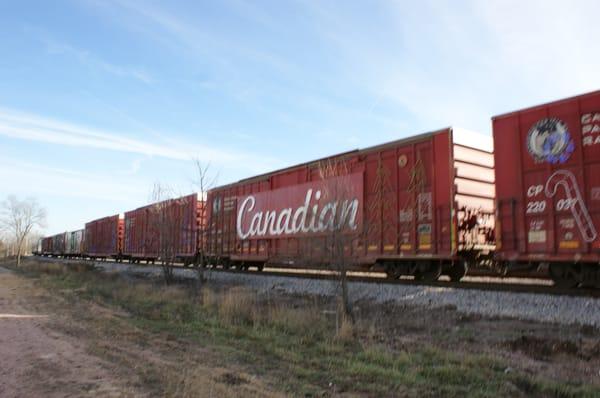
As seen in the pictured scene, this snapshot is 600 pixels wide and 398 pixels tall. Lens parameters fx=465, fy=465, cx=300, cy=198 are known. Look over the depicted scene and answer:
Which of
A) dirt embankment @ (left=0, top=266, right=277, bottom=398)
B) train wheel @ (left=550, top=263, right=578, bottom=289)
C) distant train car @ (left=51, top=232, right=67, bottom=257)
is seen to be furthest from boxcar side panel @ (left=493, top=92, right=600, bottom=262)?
distant train car @ (left=51, top=232, right=67, bottom=257)

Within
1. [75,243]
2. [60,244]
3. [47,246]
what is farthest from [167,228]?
[47,246]

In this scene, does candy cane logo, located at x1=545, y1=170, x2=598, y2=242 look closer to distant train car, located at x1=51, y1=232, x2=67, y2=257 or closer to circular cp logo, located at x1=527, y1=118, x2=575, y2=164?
circular cp logo, located at x1=527, y1=118, x2=575, y2=164

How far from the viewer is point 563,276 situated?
32.9 feet

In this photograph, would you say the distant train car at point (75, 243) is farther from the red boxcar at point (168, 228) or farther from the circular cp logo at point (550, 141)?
the circular cp logo at point (550, 141)

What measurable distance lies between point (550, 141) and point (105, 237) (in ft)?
132

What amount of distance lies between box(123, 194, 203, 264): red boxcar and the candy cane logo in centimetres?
1341

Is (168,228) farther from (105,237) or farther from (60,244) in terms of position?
(60,244)

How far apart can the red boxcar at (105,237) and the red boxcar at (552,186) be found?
34329 millimetres

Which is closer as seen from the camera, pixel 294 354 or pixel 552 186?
pixel 294 354

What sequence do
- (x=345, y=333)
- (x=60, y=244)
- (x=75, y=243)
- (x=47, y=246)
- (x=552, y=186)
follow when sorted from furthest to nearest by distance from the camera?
1. (x=47, y=246)
2. (x=60, y=244)
3. (x=75, y=243)
4. (x=552, y=186)
5. (x=345, y=333)

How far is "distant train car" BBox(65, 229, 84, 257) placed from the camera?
52.7 meters

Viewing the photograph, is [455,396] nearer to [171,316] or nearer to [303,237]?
[171,316]

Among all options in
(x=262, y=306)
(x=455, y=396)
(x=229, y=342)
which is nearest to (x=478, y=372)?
(x=455, y=396)

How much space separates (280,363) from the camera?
6.38 meters
